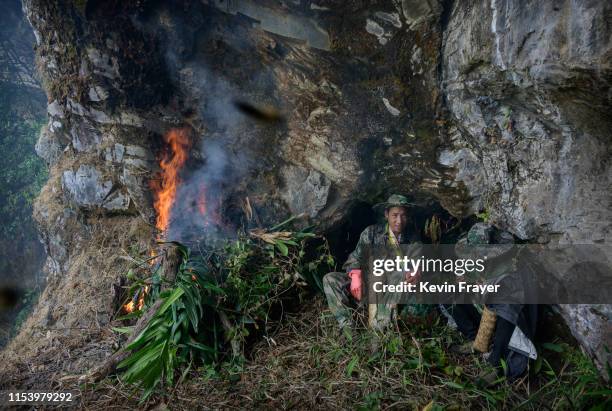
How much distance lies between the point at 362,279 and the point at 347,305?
0.34 m

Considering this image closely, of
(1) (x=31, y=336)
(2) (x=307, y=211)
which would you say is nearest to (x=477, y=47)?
(2) (x=307, y=211)

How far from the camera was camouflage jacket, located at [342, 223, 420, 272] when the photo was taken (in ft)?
15.1

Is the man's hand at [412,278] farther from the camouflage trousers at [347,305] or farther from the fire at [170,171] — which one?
the fire at [170,171]

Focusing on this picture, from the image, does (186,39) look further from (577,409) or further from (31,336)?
(577,409)

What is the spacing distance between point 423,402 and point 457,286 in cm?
147

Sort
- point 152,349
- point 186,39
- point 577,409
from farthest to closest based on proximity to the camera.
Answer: point 186,39 → point 152,349 → point 577,409

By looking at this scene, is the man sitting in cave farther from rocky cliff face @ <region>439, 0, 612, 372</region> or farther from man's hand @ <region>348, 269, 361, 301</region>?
rocky cliff face @ <region>439, 0, 612, 372</region>

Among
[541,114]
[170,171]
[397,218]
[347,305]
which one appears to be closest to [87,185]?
[170,171]

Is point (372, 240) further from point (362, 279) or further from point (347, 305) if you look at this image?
point (347, 305)

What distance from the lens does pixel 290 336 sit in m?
4.33

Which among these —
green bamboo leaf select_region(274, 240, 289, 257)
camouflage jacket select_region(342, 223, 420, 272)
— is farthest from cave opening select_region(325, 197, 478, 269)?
green bamboo leaf select_region(274, 240, 289, 257)

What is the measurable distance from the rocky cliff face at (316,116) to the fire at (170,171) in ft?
0.43

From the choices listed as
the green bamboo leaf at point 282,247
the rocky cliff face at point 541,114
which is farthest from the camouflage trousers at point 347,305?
the rocky cliff face at point 541,114

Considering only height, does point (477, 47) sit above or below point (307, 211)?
above
